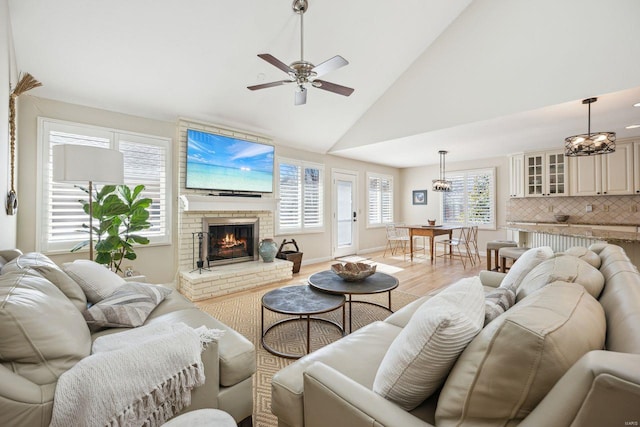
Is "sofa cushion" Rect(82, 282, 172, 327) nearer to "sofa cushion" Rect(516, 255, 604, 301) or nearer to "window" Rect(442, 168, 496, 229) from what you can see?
"sofa cushion" Rect(516, 255, 604, 301)

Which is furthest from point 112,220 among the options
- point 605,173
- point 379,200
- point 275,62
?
point 605,173

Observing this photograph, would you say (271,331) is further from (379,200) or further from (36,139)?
(379,200)

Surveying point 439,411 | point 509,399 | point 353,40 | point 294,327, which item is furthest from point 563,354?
point 353,40

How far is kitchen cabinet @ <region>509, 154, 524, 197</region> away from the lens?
603cm

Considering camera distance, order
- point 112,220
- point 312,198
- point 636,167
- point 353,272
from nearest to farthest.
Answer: point 353,272 → point 112,220 → point 636,167 → point 312,198

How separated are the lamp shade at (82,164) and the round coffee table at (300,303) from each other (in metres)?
1.82

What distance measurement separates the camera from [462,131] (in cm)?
439

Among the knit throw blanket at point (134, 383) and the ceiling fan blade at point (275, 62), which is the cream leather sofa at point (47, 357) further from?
the ceiling fan blade at point (275, 62)

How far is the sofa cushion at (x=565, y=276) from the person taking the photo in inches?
47.4

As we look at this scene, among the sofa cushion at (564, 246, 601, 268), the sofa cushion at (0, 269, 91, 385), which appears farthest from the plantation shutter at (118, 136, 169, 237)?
the sofa cushion at (564, 246, 601, 268)

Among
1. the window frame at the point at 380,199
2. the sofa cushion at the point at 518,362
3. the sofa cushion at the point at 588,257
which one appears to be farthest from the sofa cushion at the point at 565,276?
the window frame at the point at 380,199

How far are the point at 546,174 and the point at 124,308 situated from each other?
23.4 ft

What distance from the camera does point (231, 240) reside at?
15.0 feet

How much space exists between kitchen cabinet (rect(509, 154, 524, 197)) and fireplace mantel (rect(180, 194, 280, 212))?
5.16 meters
